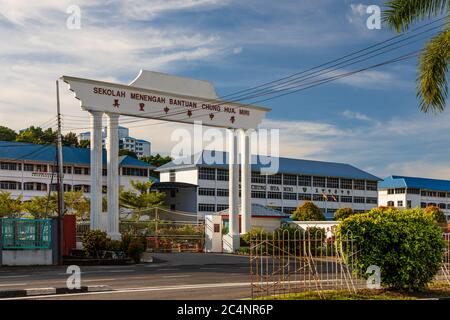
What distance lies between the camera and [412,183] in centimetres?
9175

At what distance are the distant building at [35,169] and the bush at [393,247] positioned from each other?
2021 inches

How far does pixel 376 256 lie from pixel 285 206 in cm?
6435

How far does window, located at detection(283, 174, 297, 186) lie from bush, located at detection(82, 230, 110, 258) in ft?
170

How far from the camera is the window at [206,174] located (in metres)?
72.4

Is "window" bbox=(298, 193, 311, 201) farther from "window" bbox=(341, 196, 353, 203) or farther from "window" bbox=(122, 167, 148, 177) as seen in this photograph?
"window" bbox=(122, 167, 148, 177)

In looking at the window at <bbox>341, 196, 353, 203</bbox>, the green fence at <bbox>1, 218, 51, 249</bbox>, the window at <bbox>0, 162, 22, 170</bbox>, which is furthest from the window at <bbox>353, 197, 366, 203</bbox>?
the green fence at <bbox>1, 218, 51, 249</bbox>

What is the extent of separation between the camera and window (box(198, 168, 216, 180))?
237ft

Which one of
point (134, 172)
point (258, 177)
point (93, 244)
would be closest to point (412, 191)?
point (258, 177)

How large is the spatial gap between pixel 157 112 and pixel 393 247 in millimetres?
20083

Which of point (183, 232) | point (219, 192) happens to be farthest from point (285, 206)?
point (183, 232)

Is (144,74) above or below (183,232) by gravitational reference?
above

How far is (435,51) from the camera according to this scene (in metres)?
17.0

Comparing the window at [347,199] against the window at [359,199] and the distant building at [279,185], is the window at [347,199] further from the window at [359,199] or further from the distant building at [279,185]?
the window at [359,199]
